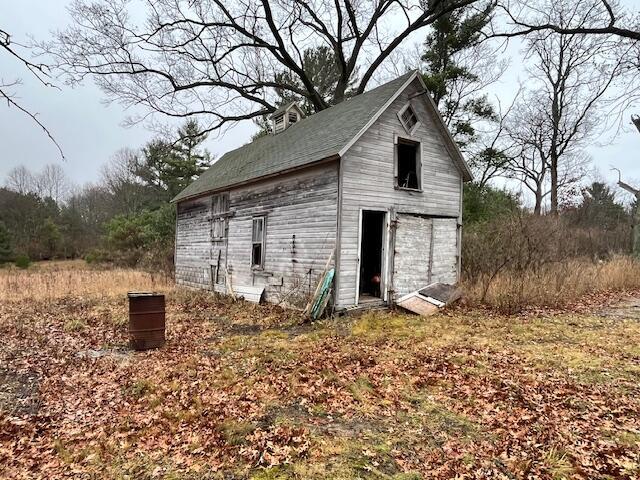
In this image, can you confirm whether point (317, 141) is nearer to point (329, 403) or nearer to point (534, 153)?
point (329, 403)

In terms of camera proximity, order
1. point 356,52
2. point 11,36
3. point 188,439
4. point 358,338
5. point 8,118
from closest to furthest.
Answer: point 11,36, point 8,118, point 188,439, point 358,338, point 356,52

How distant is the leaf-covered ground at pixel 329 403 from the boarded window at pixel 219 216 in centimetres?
660

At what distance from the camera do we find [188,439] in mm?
4250

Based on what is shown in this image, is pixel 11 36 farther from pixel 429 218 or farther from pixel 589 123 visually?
pixel 589 123

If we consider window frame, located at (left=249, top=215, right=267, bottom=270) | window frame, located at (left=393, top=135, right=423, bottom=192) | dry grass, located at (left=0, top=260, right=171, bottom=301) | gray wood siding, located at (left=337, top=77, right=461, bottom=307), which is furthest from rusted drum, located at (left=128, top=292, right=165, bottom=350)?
dry grass, located at (left=0, top=260, right=171, bottom=301)

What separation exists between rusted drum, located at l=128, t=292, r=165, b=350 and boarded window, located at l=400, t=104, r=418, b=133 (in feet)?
26.2

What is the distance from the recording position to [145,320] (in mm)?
7586

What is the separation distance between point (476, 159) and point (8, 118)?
2326 cm

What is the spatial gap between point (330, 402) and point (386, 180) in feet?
23.2

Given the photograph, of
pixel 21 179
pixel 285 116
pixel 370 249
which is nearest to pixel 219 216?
pixel 285 116

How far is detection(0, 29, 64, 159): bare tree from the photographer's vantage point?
271 centimetres

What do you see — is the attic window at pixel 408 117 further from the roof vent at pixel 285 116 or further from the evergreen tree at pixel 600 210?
the evergreen tree at pixel 600 210

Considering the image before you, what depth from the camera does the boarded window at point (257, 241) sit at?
1257cm

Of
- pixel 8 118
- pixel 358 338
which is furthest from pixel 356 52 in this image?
pixel 8 118
